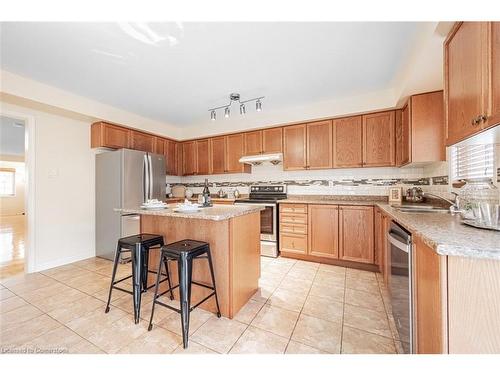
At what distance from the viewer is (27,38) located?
183 centimetres

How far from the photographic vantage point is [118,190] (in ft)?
10.6

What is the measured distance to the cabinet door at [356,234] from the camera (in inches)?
109

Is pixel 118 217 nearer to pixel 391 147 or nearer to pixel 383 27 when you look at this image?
pixel 383 27

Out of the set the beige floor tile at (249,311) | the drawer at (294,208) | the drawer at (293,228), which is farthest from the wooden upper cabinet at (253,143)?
the beige floor tile at (249,311)

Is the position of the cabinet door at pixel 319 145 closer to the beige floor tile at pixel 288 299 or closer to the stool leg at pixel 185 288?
the beige floor tile at pixel 288 299

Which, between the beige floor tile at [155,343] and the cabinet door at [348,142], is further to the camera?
the cabinet door at [348,142]

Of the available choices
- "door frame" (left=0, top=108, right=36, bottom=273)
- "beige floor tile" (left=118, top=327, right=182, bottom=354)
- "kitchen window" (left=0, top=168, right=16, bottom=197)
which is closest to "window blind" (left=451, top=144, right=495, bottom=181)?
"beige floor tile" (left=118, top=327, right=182, bottom=354)

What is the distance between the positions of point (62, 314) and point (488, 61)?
11.3 ft

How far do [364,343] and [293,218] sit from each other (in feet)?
6.10

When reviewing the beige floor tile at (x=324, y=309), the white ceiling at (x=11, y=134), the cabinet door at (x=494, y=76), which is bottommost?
the beige floor tile at (x=324, y=309)

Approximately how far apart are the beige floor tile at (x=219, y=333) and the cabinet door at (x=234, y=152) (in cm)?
276

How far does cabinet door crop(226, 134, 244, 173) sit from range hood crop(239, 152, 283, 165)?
17 cm
